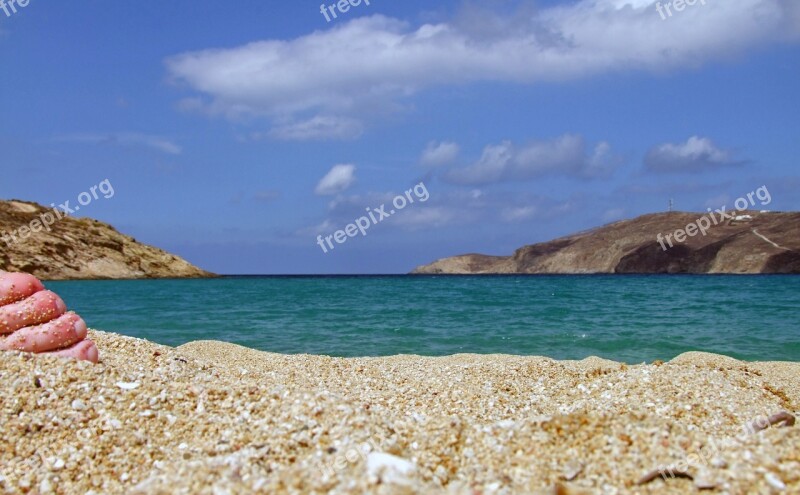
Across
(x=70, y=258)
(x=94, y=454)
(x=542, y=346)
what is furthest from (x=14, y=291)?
(x=70, y=258)

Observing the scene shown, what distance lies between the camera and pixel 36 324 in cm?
682

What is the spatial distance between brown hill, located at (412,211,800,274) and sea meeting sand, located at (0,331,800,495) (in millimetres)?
95559

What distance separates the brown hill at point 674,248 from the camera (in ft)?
298

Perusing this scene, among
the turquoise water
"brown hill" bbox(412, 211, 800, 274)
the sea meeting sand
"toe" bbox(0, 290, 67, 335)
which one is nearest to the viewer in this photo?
the sea meeting sand

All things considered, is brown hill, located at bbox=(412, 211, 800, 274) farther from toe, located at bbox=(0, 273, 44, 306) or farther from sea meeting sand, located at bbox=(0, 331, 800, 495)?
toe, located at bbox=(0, 273, 44, 306)

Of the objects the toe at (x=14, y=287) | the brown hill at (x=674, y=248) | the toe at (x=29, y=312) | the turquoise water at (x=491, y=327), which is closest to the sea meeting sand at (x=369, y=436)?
the toe at (x=29, y=312)

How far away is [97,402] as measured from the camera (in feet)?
17.6

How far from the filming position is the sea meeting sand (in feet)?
11.5

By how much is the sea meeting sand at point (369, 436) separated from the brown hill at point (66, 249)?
60762mm

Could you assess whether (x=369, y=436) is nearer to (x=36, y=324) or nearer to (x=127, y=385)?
(x=127, y=385)

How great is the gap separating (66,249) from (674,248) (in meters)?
90.8

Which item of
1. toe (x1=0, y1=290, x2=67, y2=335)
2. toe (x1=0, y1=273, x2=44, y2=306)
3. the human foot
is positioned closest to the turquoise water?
the human foot

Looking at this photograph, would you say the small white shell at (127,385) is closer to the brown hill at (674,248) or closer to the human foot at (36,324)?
the human foot at (36,324)

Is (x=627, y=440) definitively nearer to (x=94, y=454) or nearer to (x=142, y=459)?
(x=142, y=459)
